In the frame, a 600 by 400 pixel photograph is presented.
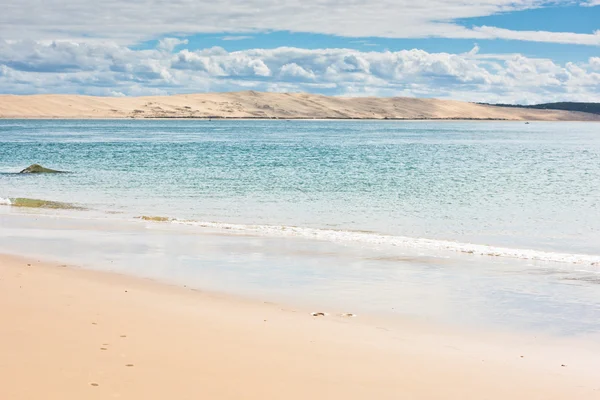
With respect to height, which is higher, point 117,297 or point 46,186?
point 117,297

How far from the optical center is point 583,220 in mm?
26250

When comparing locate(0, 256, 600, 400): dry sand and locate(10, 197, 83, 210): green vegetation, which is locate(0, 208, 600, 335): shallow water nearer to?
locate(0, 256, 600, 400): dry sand

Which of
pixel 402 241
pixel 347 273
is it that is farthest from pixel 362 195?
pixel 347 273

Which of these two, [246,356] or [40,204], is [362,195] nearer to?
[40,204]

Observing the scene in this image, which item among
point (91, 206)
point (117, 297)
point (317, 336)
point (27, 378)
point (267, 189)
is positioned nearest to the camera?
point (27, 378)

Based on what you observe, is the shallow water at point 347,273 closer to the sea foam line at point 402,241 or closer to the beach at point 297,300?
the beach at point 297,300

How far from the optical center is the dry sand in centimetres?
739

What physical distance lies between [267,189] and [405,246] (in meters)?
18.7

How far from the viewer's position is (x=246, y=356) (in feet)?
27.8

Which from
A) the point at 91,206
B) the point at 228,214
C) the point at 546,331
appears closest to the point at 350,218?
the point at 228,214

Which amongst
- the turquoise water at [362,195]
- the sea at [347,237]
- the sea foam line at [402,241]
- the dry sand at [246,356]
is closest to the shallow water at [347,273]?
the sea at [347,237]

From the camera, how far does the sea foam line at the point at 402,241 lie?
58.8ft

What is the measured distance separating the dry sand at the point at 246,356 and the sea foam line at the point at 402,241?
→ 8264 mm

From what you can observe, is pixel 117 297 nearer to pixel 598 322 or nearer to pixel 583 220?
pixel 598 322
